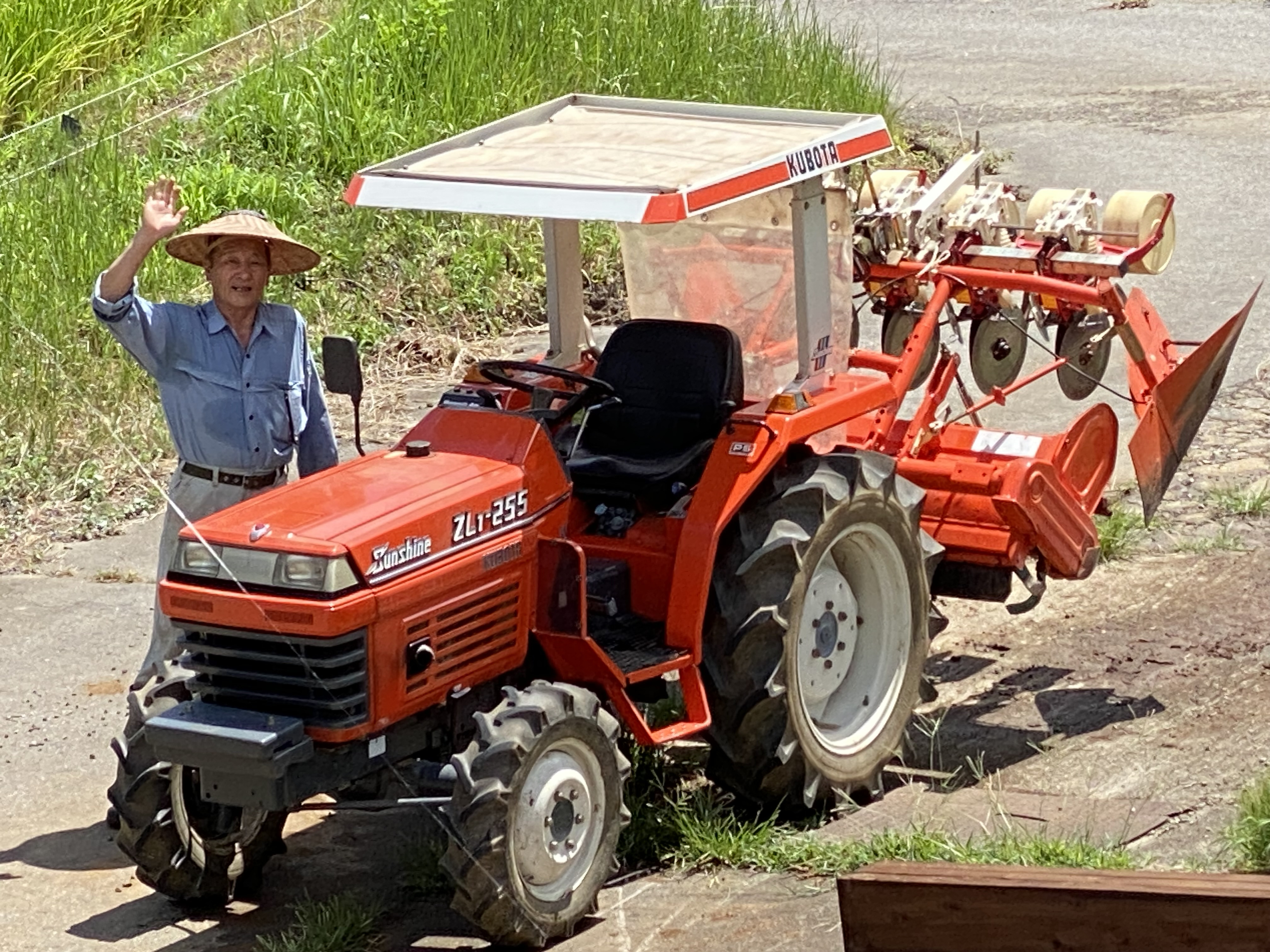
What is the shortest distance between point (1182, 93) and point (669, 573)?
1101 centimetres

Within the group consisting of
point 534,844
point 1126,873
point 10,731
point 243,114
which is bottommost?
point 10,731

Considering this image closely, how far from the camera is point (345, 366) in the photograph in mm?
5551

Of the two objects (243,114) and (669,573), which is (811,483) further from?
(243,114)

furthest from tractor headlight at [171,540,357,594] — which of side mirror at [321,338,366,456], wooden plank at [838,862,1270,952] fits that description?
wooden plank at [838,862,1270,952]

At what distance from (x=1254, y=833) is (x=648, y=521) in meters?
1.91

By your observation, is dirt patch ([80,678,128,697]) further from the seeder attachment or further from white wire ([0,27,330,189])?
white wire ([0,27,330,189])

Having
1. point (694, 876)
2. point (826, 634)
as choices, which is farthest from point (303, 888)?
point (826, 634)

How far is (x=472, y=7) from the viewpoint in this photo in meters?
12.7

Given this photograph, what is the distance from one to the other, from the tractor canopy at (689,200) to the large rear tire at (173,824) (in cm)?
160

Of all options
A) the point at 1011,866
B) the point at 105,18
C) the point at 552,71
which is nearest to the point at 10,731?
the point at 1011,866

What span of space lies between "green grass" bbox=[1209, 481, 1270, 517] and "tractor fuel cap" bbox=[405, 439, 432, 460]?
165 inches

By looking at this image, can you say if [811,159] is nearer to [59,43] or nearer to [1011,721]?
[1011,721]

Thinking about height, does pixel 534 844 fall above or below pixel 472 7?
below

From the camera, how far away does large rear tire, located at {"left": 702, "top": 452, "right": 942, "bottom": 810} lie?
5727 mm
